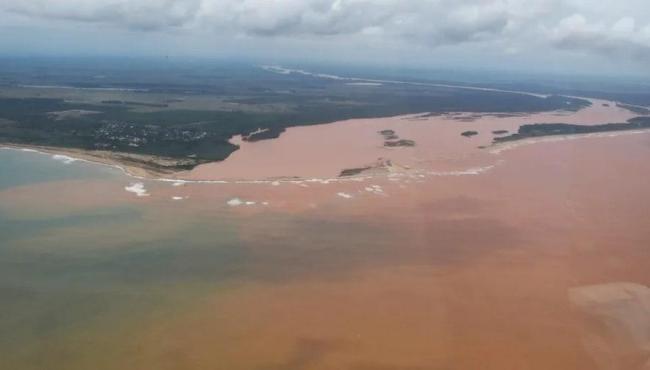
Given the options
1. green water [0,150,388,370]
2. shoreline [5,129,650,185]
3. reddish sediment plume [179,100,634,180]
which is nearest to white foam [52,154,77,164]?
shoreline [5,129,650,185]

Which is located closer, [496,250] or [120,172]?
[496,250]

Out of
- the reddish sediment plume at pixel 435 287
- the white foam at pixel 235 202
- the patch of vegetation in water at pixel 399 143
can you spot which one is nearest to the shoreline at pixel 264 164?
the patch of vegetation in water at pixel 399 143

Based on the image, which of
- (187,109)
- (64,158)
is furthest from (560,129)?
(64,158)

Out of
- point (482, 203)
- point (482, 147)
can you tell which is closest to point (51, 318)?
point (482, 203)

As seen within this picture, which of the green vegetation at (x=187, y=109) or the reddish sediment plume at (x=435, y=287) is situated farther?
the green vegetation at (x=187, y=109)

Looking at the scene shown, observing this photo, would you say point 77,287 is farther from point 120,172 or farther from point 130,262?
point 120,172

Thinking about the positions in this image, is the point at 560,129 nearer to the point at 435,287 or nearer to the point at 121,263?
the point at 435,287

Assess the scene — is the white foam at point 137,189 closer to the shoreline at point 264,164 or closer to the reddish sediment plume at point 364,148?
the shoreline at point 264,164

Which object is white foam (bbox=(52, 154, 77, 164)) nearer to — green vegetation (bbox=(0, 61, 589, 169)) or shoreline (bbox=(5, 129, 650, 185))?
shoreline (bbox=(5, 129, 650, 185))
